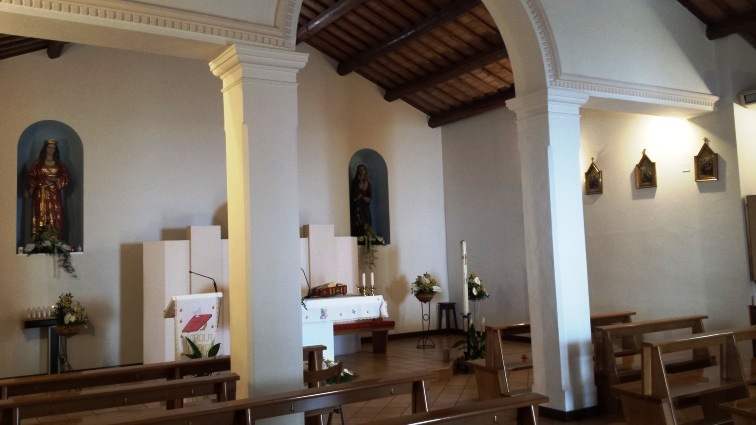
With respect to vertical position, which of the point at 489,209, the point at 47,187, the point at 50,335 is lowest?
the point at 50,335

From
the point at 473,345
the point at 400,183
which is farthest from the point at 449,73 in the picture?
the point at 473,345

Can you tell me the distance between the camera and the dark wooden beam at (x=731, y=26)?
256 inches

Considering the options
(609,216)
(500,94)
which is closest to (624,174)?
(609,216)

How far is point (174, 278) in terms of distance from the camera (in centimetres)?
854

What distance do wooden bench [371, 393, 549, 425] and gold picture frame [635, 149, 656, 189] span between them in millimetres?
5213

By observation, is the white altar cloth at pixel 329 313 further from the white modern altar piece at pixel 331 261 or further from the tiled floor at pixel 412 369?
the white modern altar piece at pixel 331 261

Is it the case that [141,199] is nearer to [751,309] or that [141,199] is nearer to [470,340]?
[470,340]

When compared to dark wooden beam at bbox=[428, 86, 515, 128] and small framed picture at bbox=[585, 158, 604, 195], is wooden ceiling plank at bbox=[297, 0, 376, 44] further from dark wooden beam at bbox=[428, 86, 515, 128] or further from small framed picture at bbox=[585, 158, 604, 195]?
small framed picture at bbox=[585, 158, 604, 195]

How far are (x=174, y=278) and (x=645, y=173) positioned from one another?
239 inches

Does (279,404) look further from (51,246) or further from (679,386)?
(51,246)

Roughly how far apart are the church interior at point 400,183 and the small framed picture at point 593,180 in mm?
26

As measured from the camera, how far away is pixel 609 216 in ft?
27.2

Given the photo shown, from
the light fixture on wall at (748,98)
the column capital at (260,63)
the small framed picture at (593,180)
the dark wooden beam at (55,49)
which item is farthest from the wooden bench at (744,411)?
the dark wooden beam at (55,49)

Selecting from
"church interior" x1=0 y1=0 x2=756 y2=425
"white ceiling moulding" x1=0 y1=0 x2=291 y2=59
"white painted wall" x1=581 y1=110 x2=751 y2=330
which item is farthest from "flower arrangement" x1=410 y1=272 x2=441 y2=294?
"white ceiling moulding" x1=0 y1=0 x2=291 y2=59
